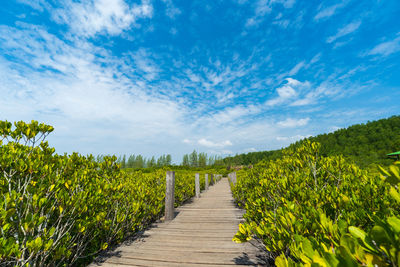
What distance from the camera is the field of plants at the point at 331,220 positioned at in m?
0.72

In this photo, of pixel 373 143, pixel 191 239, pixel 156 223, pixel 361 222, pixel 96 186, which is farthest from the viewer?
pixel 373 143

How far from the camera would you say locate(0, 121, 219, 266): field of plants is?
5.95ft

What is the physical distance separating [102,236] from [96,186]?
1.23m

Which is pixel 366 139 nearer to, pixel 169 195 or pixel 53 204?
pixel 169 195

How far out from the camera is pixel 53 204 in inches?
84.2

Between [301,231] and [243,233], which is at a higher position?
[301,231]

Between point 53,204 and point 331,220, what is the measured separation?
3.15 m

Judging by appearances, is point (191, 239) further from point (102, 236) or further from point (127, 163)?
point (127, 163)

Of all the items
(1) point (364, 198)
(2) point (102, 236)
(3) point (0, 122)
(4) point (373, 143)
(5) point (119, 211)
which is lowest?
(2) point (102, 236)

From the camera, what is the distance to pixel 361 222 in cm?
158

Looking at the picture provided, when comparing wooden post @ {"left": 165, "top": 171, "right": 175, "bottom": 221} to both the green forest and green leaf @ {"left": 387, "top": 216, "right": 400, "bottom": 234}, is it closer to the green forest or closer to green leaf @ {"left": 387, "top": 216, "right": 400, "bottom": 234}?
the green forest

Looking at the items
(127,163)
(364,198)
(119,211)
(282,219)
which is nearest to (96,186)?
(119,211)

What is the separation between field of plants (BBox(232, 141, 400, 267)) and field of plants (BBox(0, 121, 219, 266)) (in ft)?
7.55

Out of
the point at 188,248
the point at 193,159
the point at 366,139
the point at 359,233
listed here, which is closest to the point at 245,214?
the point at 188,248
